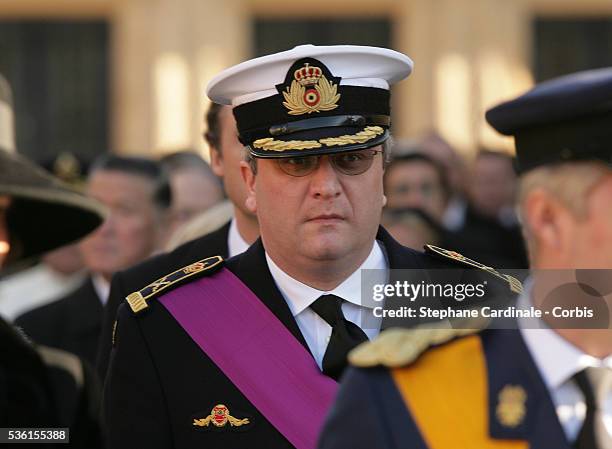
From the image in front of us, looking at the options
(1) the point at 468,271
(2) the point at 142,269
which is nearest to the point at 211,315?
(1) the point at 468,271

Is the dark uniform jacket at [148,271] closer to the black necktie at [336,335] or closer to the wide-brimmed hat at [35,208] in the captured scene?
the wide-brimmed hat at [35,208]

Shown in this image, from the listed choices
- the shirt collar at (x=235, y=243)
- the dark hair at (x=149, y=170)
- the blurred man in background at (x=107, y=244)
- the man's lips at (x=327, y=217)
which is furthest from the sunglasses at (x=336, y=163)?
the dark hair at (x=149, y=170)

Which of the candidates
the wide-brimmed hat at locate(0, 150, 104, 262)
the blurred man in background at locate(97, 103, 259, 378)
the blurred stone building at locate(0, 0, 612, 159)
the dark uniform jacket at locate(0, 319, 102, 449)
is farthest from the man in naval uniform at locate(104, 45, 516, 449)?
the blurred stone building at locate(0, 0, 612, 159)

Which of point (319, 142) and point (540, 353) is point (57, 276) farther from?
point (540, 353)

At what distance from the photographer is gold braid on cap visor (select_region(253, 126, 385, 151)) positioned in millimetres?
3582

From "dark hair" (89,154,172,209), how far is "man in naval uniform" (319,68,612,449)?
411 cm

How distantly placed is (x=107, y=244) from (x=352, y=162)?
3.02 m

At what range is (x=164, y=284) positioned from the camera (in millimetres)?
3820

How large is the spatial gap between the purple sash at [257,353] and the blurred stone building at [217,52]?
38.5ft

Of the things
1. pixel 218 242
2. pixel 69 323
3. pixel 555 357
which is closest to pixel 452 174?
pixel 69 323

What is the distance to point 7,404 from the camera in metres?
3.33

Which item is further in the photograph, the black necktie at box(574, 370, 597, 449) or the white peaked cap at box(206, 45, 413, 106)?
the white peaked cap at box(206, 45, 413, 106)

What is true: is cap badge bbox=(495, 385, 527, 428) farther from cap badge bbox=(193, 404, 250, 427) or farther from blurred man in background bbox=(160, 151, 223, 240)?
blurred man in background bbox=(160, 151, 223, 240)

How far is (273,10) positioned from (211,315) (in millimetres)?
Result: 13360
